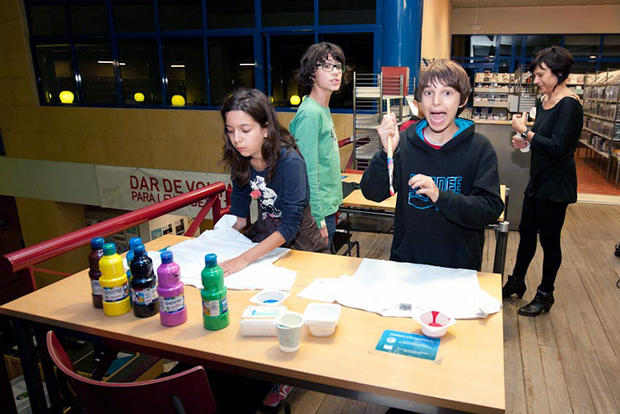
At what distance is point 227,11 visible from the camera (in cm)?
716

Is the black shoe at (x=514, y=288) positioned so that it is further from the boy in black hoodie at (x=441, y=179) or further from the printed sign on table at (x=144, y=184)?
the printed sign on table at (x=144, y=184)

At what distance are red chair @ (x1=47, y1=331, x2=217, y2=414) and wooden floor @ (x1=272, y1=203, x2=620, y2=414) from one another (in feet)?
4.03

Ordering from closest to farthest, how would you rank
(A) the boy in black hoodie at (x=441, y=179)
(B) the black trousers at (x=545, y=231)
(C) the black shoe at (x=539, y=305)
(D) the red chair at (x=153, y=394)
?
(D) the red chair at (x=153, y=394) < (A) the boy in black hoodie at (x=441, y=179) < (B) the black trousers at (x=545, y=231) < (C) the black shoe at (x=539, y=305)

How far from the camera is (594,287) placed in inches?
130

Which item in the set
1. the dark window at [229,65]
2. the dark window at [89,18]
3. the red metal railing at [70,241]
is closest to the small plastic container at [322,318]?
the red metal railing at [70,241]

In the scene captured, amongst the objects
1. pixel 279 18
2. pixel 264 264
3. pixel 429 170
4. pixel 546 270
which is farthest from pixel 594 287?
pixel 279 18

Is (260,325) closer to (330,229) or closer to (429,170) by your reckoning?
(429,170)

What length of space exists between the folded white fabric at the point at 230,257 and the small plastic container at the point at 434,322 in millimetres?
466

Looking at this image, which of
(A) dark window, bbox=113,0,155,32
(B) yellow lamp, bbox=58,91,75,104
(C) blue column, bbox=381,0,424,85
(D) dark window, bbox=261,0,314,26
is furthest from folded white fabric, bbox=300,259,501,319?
(B) yellow lamp, bbox=58,91,75,104

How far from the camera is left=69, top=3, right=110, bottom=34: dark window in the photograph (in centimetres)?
712

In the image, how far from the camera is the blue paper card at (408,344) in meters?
1.09

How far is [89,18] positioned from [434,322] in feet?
26.3

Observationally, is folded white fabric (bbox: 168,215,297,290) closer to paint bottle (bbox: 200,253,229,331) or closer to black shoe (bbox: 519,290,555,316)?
paint bottle (bbox: 200,253,229,331)

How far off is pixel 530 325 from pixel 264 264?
6.61ft
